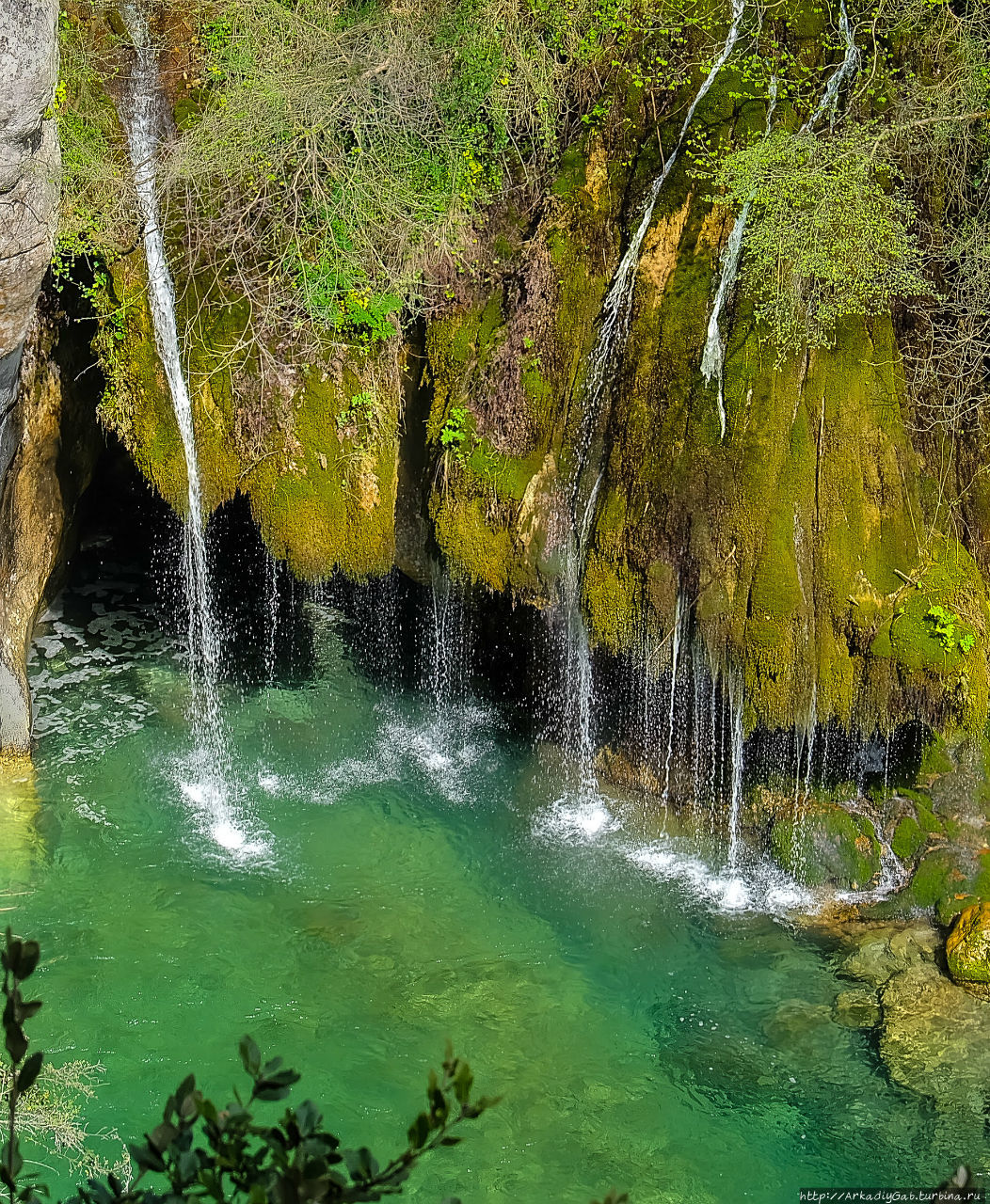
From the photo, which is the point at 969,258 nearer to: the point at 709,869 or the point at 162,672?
the point at 709,869

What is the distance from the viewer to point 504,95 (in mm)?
8289

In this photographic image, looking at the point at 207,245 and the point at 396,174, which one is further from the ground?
the point at 396,174

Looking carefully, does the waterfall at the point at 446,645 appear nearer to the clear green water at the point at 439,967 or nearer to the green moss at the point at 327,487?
the clear green water at the point at 439,967

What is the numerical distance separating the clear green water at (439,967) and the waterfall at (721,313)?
3082mm

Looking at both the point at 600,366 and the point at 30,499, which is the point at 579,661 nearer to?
the point at 600,366

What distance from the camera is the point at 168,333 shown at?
8523 mm

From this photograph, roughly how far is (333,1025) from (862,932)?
3160 mm

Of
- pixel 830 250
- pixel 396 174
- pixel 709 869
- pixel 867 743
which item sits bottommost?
pixel 709 869

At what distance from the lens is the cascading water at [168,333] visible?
8406 mm

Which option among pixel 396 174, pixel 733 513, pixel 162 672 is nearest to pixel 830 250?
pixel 733 513

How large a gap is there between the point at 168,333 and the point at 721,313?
3.87 metres

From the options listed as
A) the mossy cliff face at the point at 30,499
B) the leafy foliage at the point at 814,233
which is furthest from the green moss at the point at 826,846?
the mossy cliff face at the point at 30,499

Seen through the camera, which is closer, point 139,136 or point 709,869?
point 709,869

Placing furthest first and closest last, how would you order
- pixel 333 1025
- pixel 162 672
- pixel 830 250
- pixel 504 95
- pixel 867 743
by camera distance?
1. pixel 162 672
2. pixel 504 95
3. pixel 867 743
4. pixel 830 250
5. pixel 333 1025
